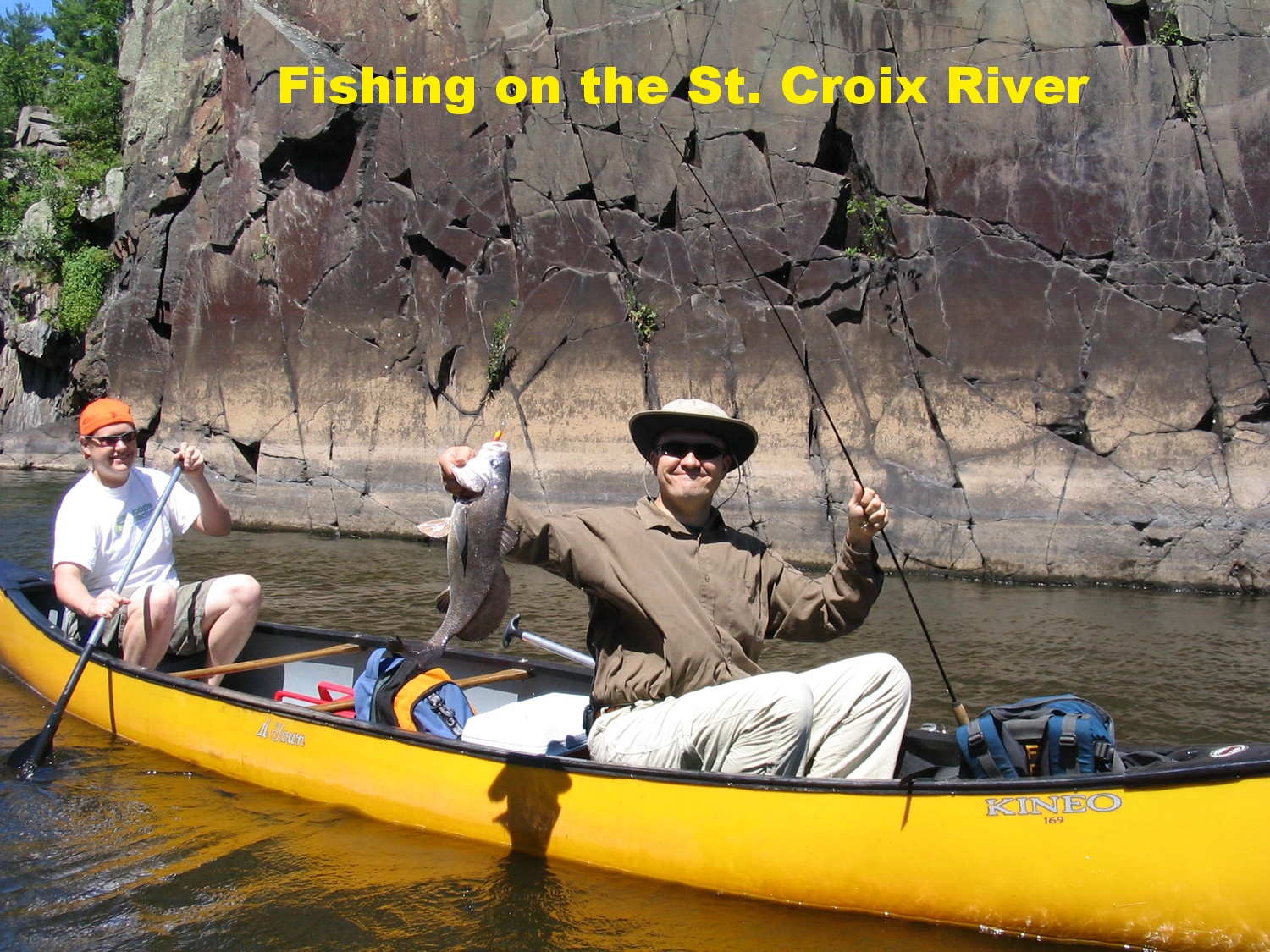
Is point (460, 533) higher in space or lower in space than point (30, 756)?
higher

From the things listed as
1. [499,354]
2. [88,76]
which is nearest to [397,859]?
[499,354]

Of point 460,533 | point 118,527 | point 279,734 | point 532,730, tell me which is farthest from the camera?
point 118,527

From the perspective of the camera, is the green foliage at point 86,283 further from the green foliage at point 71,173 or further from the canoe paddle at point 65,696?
the canoe paddle at point 65,696

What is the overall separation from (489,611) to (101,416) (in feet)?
9.87

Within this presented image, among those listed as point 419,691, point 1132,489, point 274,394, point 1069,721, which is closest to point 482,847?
point 419,691

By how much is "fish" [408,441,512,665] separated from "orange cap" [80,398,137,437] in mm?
2785

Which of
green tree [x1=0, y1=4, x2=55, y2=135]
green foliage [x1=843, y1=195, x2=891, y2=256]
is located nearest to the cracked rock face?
green foliage [x1=843, y1=195, x2=891, y2=256]

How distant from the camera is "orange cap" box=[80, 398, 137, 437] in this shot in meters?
5.31

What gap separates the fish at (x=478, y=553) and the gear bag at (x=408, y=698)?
148cm

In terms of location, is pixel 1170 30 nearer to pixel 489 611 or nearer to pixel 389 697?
pixel 389 697

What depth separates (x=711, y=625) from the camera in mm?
A: 3732

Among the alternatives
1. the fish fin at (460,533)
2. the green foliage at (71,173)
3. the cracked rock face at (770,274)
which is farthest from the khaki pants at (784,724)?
the green foliage at (71,173)

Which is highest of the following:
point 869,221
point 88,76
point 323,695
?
point 88,76

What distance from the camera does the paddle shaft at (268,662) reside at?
18.9 feet
